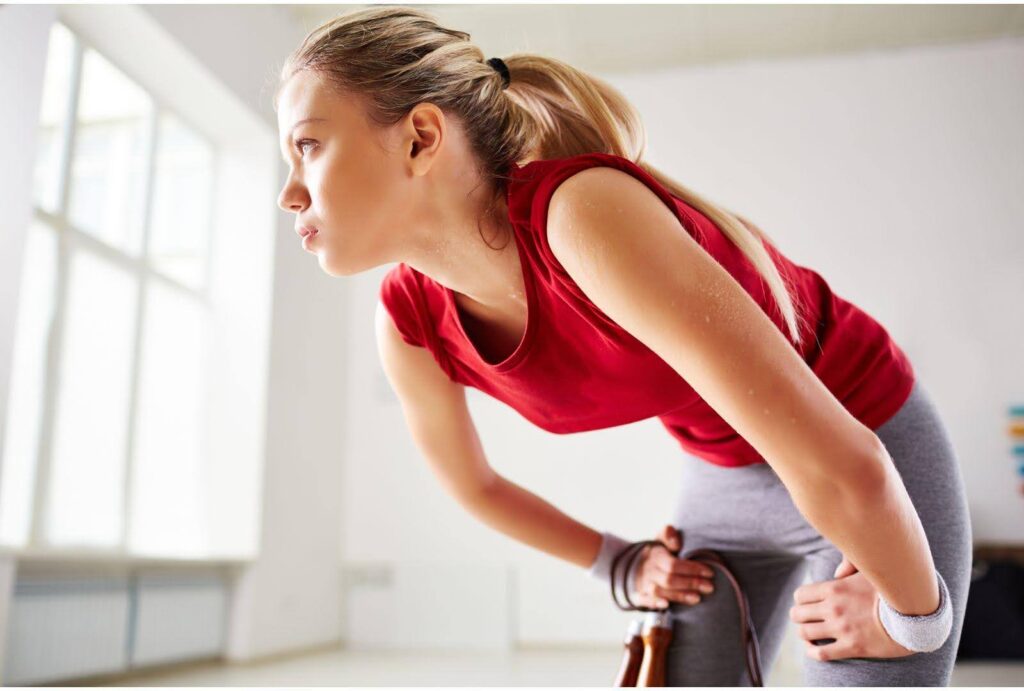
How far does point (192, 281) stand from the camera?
4438 millimetres

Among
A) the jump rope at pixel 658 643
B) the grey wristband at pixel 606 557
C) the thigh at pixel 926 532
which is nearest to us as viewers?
the thigh at pixel 926 532

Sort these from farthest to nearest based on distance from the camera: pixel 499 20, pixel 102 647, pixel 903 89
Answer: pixel 903 89 → pixel 499 20 → pixel 102 647

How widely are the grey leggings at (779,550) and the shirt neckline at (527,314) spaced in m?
0.40

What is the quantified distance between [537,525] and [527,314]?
0.43 metres

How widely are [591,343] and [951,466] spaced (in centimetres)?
50

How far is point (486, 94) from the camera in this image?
1.01m

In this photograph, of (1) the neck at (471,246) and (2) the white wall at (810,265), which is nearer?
(1) the neck at (471,246)

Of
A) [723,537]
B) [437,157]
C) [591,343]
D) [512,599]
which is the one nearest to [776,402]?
[591,343]

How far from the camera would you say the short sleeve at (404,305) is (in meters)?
1.11

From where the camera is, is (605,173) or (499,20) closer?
(605,173)

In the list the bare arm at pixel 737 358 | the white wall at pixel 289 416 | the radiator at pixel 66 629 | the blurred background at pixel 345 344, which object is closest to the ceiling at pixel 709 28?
the blurred background at pixel 345 344

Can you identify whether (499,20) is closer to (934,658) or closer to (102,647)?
(102,647)

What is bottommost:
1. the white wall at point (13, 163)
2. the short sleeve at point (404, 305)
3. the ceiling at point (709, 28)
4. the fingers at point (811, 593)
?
the fingers at point (811, 593)

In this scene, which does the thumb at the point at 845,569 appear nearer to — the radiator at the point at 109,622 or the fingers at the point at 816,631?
the fingers at the point at 816,631
